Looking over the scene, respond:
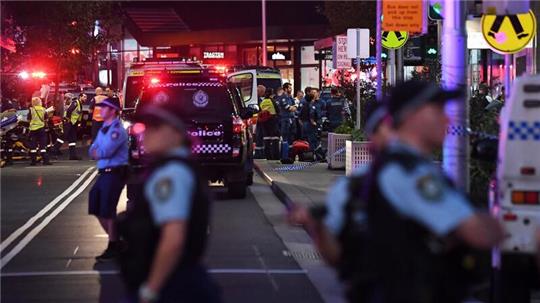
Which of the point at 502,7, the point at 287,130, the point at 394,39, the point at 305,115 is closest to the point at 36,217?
the point at 502,7

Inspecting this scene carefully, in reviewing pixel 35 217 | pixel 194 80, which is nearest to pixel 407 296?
pixel 35 217

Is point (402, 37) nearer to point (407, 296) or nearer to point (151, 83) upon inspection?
point (151, 83)

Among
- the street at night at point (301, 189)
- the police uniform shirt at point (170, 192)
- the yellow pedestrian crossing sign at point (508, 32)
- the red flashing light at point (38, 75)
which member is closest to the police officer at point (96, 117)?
the street at night at point (301, 189)

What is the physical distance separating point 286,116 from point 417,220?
845 inches

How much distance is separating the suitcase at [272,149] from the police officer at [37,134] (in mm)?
5597

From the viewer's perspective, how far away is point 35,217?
14875 mm

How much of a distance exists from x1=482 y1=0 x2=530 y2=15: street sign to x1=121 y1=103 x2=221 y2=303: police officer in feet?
19.7

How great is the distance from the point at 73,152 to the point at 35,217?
12761 millimetres

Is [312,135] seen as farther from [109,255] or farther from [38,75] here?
[38,75]

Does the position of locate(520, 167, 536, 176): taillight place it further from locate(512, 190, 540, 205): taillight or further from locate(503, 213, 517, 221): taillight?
locate(503, 213, 517, 221): taillight

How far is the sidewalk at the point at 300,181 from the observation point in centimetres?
1615

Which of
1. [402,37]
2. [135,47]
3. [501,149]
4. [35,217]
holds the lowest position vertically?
[35,217]

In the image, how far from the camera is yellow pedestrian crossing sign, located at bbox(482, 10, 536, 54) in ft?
45.5

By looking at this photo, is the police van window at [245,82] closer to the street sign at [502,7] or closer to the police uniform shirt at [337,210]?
the street sign at [502,7]
